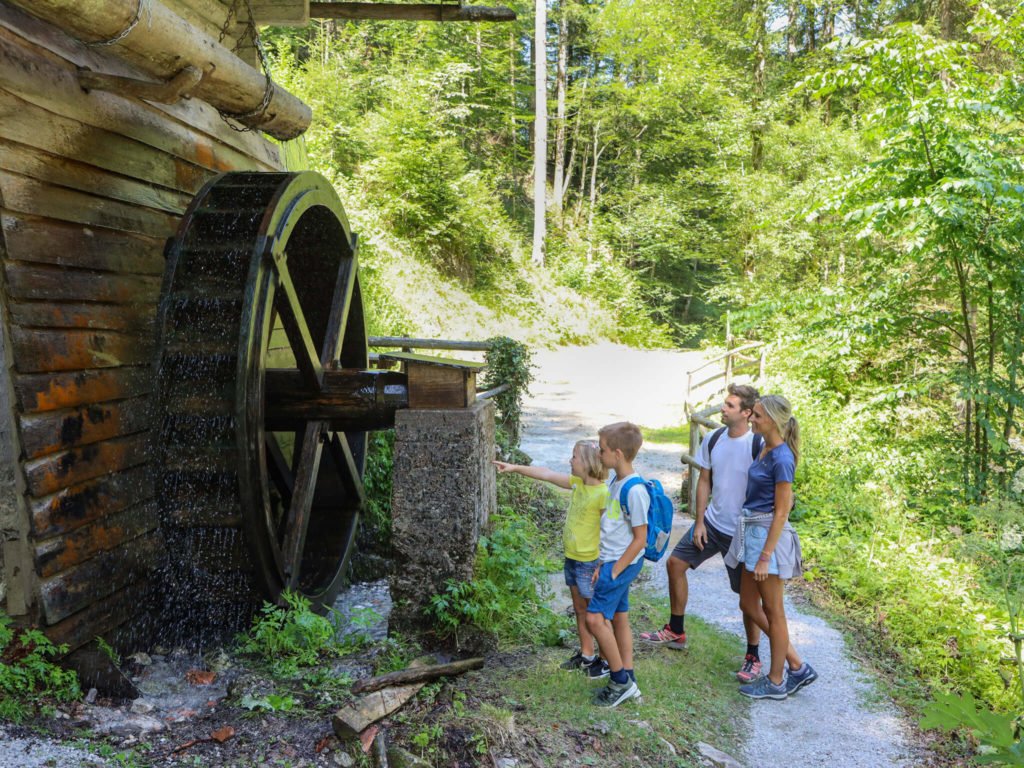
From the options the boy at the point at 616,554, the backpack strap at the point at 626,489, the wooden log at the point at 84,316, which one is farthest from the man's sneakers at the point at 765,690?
the wooden log at the point at 84,316

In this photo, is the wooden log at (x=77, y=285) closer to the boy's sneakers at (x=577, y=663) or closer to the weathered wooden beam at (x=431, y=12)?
the boy's sneakers at (x=577, y=663)

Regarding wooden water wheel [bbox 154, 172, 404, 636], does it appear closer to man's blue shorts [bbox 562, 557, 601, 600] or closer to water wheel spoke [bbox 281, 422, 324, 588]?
water wheel spoke [bbox 281, 422, 324, 588]

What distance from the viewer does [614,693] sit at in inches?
133

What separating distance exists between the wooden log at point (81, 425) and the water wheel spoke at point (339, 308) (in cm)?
111

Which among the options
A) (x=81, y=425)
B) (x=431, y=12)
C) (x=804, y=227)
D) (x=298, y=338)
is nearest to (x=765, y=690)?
(x=298, y=338)

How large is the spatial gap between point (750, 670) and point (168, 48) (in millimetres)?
4026

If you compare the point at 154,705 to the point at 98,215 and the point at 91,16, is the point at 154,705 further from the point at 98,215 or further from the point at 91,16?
the point at 91,16

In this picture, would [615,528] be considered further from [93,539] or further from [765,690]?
[93,539]

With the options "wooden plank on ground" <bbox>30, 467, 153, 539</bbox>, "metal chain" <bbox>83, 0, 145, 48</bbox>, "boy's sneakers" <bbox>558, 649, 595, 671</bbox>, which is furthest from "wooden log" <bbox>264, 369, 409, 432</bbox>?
"metal chain" <bbox>83, 0, 145, 48</bbox>

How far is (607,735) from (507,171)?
2466 cm

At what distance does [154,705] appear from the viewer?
10.7 feet

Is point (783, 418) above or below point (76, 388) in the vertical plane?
below

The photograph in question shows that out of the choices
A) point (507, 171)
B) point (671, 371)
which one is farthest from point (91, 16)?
point (507, 171)

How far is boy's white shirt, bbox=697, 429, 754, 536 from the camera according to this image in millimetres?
3834
